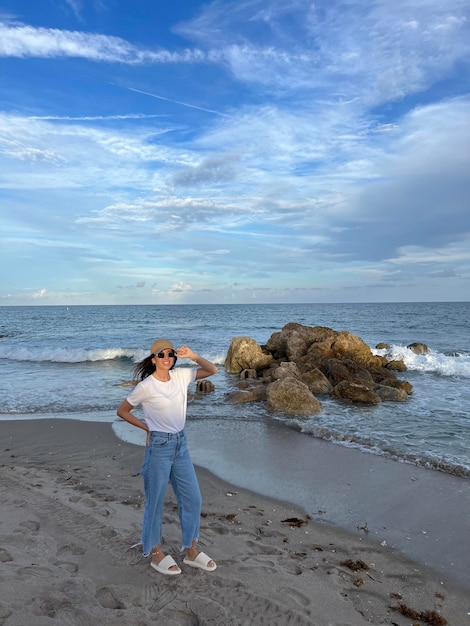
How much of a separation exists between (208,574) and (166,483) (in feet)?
2.88

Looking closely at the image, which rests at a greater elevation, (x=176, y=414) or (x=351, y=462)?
(x=176, y=414)

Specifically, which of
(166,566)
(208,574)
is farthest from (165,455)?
(208,574)

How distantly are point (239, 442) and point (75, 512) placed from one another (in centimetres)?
421

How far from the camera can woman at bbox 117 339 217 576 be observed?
13.2ft

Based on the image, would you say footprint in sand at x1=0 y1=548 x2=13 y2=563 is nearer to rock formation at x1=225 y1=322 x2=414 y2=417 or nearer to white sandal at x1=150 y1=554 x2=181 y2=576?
white sandal at x1=150 y1=554 x2=181 y2=576

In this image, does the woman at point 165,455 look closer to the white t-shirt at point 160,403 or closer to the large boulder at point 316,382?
the white t-shirt at point 160,403

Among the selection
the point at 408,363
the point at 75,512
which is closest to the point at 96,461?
the point at 75,512

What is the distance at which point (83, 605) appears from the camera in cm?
351

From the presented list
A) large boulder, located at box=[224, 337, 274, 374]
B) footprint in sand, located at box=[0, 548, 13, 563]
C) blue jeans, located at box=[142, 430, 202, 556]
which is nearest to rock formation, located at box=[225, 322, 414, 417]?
large boulder, located at box=[224, 337, 274, 374]

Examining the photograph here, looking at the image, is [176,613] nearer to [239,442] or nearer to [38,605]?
[38,605]

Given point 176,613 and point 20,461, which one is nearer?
point 176,613

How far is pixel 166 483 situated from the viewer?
407 centimetres

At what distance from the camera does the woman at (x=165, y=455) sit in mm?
4012

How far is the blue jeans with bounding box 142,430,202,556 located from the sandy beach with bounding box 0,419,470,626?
0.33 m
